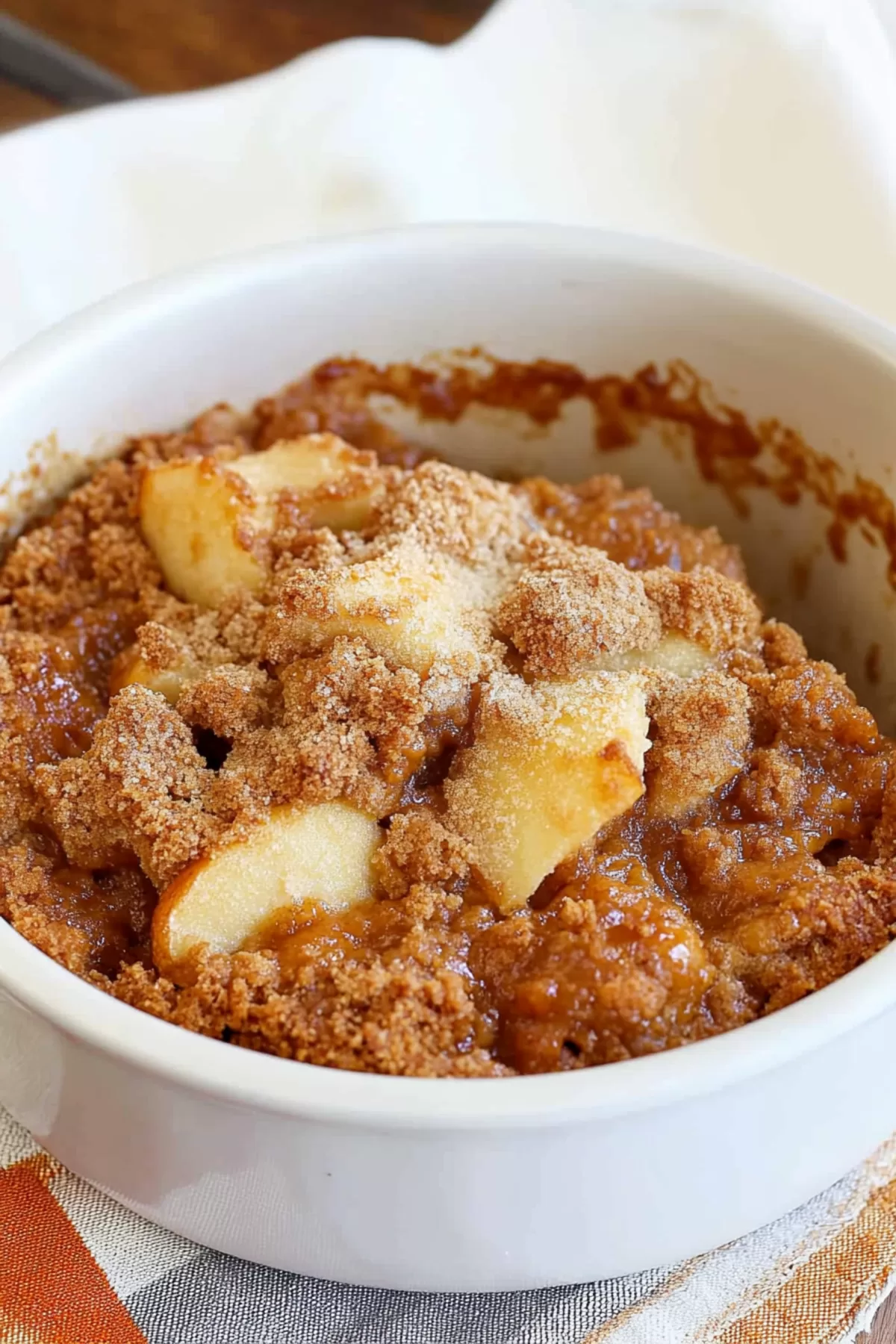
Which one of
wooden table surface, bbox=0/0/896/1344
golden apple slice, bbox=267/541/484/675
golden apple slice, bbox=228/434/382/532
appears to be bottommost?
wooden table surface, bbox=0/0/896/1344

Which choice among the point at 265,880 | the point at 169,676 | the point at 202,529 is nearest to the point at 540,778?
the point at 265,880

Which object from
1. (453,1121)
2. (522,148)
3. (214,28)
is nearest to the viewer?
(453,1121)

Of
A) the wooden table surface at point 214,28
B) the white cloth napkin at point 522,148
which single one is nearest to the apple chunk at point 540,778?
the white cloth napkin at point 522,148

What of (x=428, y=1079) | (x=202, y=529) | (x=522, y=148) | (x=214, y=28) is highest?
(x=522, y=148)

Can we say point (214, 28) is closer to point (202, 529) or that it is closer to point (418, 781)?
point (202, 529)

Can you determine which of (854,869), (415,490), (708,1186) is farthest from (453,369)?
(708,1186)

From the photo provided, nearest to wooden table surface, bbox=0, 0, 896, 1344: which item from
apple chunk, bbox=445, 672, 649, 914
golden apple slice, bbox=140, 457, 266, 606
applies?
golden apple slice, bbox=140, 457, 266, 606

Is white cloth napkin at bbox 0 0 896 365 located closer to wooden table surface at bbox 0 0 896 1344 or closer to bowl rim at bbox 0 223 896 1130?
wooden table surface at bbox 0 0 896 1344

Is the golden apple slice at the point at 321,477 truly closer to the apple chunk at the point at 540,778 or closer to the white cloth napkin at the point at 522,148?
the apple chunk at the point at 540,778
